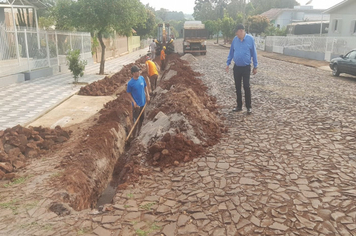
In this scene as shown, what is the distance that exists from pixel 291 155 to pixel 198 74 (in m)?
11.0

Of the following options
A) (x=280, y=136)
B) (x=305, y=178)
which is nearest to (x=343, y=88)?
(x=280, y=136)

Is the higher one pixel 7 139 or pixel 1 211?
pixel 7 139

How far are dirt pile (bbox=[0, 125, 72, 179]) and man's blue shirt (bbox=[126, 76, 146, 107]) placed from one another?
1.81 metres

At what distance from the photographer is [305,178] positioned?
4176mm

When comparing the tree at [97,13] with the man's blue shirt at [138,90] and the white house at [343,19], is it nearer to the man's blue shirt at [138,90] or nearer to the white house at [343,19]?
the man's blue shirt at [138,90]

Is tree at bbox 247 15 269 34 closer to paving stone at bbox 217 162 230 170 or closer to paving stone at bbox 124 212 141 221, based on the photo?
paving stone at bbox 217 162 230 170

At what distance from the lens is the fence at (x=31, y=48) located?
12.3 metres

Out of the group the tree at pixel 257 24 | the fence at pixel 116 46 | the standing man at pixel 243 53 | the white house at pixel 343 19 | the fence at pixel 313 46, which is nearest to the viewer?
the standing man at pixel 243 53

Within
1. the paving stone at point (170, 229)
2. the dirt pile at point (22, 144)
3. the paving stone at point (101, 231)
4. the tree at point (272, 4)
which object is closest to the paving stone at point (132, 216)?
the paving stone at point (101, 231)

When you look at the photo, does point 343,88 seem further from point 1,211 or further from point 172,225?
point 1,211

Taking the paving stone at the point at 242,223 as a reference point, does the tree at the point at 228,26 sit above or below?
above

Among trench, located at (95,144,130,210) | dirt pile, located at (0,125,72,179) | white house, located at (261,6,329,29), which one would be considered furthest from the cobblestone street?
white house, located at (261,6,329,29)

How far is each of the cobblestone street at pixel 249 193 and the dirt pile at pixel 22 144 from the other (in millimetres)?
1428

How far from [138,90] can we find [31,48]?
30.6 ft
